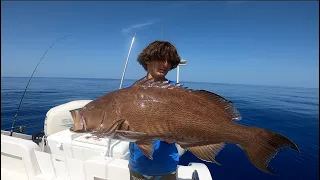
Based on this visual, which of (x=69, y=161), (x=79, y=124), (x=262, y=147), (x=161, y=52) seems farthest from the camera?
(x=69, y=161)

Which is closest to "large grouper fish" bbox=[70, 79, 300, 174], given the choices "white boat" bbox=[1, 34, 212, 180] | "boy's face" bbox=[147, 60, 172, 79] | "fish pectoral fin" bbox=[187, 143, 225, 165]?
"fish pectoral fin" bbox=[187, 143, 225, 165]

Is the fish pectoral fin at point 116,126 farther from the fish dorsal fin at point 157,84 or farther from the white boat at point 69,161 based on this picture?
the white boat at point 69,161

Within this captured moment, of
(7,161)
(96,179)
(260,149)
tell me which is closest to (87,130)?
(260,149)

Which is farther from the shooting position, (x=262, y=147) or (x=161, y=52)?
(x=161, y=52)

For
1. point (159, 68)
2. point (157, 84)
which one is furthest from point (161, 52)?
point (157, 84)

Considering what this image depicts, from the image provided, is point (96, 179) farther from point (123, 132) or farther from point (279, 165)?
point (279, 165)

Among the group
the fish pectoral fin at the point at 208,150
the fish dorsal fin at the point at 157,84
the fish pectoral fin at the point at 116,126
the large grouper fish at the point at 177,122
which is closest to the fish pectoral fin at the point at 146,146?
the large grouper fish at the point at 177,122

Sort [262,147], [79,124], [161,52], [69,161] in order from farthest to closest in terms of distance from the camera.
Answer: [69,161]
[161,52]
[79,124]
[262,147]

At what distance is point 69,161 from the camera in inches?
143

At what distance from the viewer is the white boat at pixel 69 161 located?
10.9 ft

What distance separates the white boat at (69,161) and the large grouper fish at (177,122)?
61.9 inches

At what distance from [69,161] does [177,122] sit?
2.59 meters

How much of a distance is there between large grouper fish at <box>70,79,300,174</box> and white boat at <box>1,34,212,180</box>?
1.57m

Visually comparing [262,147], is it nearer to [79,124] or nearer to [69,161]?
[79,124]
